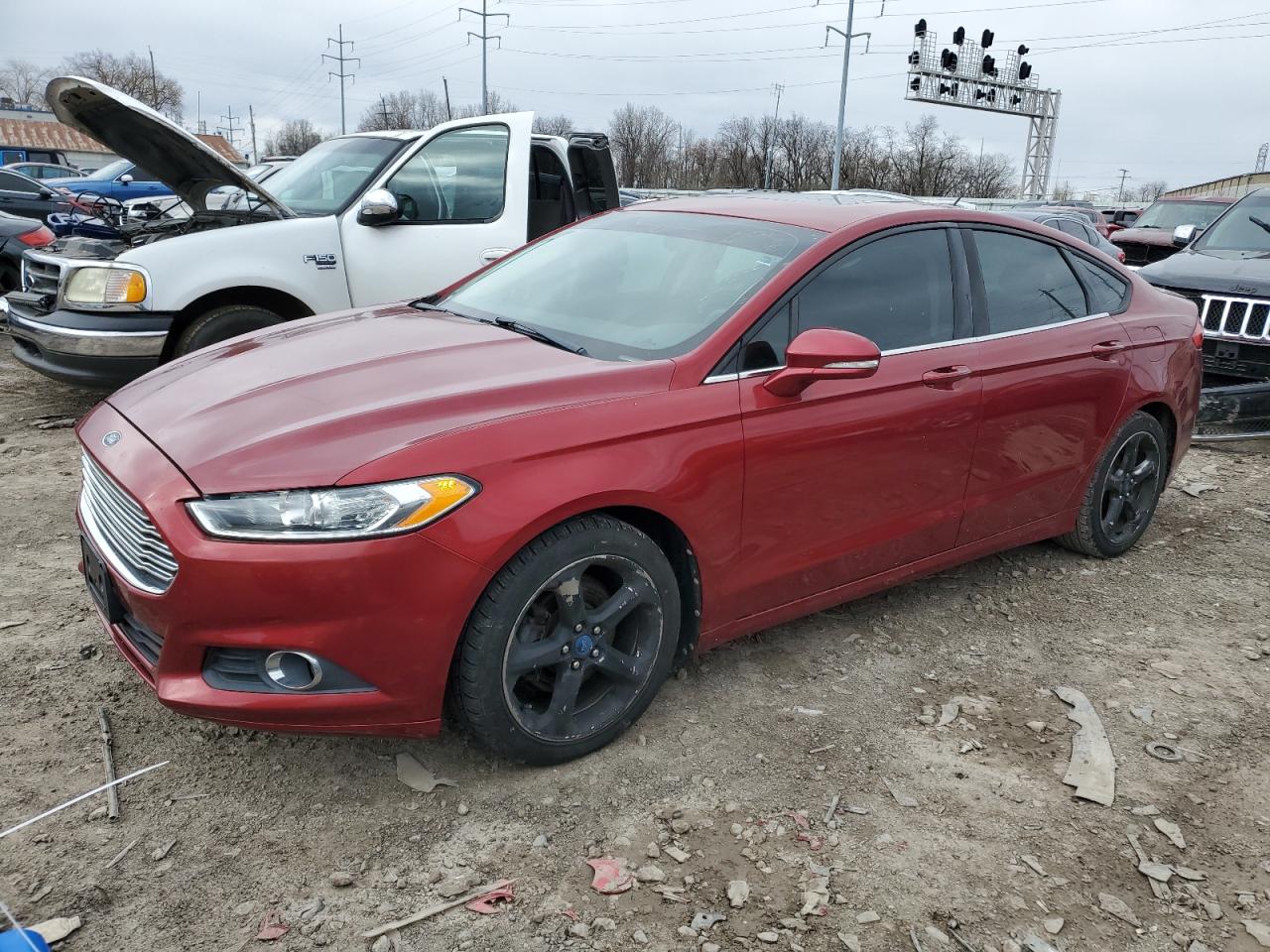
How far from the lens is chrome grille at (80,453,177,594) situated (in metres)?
2.44

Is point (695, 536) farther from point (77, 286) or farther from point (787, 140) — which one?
point (787, 140)

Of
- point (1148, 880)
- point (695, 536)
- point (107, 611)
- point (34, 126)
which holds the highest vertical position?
point (34, 126)

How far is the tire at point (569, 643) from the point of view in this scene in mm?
2549

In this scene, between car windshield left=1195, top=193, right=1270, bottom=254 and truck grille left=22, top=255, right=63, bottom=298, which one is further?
car windshield left=1195, top=193, right=1270, bottom=254

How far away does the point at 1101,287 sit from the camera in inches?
172

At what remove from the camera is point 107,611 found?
8.97 ft

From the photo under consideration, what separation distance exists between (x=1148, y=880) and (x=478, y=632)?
1.87 m

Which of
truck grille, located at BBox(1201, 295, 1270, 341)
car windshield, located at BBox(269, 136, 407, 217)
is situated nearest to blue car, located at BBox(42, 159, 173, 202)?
car windshield, located at BBox(269, 136, 407, 217)

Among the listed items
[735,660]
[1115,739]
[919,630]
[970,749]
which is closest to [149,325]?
[735,660]

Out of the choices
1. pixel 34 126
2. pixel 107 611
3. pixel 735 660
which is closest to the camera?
pixel 107 611

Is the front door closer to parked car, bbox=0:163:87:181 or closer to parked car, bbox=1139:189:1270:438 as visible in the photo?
parked car, bbox=1139:189:1270:438

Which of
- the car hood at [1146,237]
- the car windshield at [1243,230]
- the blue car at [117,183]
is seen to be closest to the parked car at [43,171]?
the blue car at [117,183]

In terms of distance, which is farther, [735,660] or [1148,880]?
[735,660]

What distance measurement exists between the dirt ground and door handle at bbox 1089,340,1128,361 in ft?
3.88
